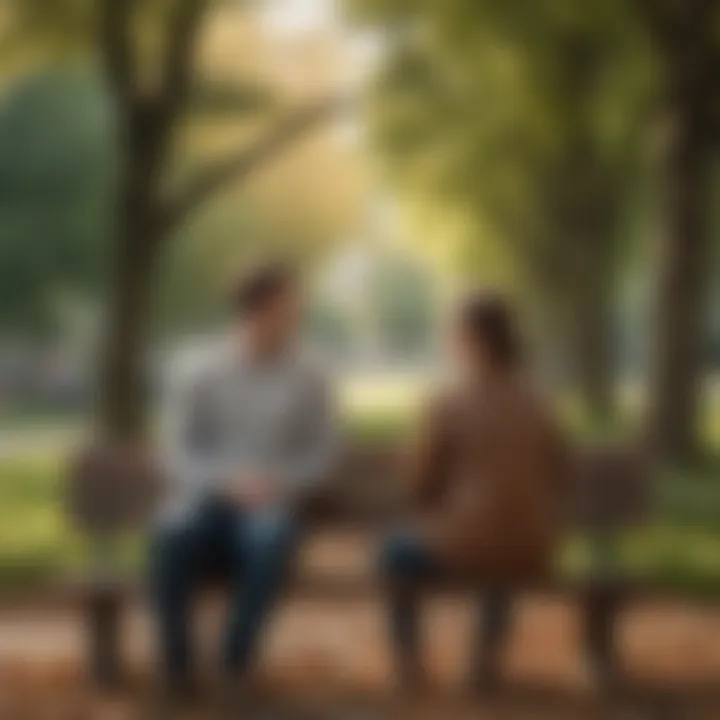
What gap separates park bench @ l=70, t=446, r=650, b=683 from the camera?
347 centimetres

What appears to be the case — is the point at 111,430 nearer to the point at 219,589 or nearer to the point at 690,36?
the point at 219,589

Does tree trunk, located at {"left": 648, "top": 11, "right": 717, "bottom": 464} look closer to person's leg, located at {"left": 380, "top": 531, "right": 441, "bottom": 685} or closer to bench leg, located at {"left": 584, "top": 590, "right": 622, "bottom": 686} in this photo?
bench leg, located at {"left": 584, "top": 590, "right": 622, "bottom": 686}

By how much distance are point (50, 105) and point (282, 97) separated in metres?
0.51

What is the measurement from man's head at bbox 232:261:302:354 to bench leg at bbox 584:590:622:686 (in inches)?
32.5

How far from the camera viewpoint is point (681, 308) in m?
4.05

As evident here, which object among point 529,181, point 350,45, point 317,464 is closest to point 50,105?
point 350,45

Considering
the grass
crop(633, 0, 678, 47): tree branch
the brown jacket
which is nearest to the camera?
the brown jacket

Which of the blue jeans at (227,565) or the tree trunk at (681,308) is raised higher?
the tree trunk at (681,308)

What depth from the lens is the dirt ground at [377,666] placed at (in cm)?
332

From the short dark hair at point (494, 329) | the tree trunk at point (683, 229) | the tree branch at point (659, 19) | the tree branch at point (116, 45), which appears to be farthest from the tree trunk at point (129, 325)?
the tree branch at point (659, 19)

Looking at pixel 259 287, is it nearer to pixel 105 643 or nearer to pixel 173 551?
pixel 173 551

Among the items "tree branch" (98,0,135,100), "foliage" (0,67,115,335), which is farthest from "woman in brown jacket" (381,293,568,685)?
"tree branch" (98,0,135,100)

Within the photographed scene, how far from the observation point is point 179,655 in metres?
3.42

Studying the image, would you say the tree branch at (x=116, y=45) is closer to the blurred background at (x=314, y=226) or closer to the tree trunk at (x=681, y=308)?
the blurred background at (x=314, y=226)
